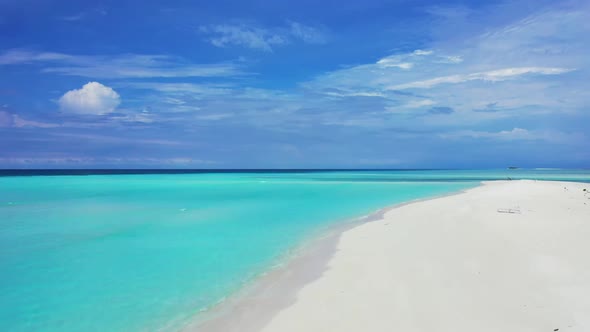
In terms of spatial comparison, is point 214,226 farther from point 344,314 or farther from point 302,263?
point 344,314

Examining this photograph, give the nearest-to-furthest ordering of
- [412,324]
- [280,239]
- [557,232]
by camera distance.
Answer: [412,324], [557,232], [280,239]

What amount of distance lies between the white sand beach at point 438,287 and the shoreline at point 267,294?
0.03 metres

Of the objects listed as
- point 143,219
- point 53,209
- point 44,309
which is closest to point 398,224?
point 44,309

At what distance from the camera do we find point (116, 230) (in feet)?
42.5

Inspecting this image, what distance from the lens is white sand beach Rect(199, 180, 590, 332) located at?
449cm

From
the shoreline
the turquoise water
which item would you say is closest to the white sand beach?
the shoreline

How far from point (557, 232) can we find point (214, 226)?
10.2m

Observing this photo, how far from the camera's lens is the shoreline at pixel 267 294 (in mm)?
4836

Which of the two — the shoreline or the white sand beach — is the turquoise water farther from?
the white sand beach

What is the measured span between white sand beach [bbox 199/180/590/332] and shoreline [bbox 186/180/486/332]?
0.03 metres

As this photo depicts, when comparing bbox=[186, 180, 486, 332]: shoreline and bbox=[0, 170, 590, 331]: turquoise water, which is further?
bbox=[0, 170, 590, 331]: turquoise water

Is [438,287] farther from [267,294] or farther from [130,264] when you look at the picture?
[130,264]

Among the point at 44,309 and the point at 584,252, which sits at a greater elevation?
the point at 584,252

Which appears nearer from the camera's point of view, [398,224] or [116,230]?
[398,224]
